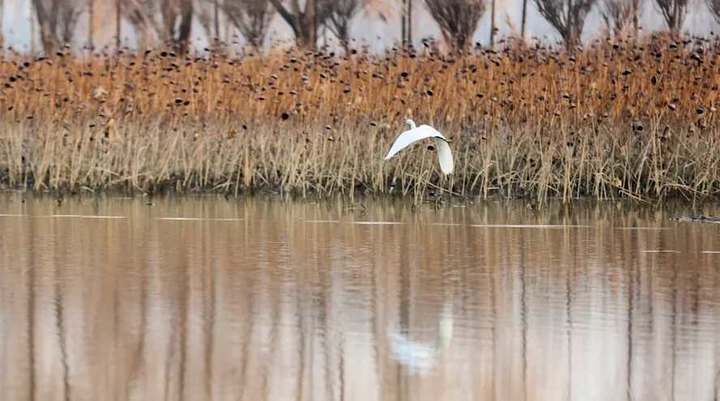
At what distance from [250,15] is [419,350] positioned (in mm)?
34277

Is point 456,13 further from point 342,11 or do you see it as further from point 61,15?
point 61,15

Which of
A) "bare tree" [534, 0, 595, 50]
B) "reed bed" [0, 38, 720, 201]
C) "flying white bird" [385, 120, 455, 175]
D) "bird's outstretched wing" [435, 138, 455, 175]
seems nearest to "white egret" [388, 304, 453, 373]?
"flying white bird" [385, 120, 455, 175]

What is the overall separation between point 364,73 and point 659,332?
9368 mm

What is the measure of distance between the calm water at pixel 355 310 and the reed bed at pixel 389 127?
8.35 ft

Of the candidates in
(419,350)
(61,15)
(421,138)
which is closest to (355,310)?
(419,350)

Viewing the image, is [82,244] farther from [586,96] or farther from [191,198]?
[586,96]

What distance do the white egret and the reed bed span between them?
738 centimetres

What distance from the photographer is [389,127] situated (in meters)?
14.4

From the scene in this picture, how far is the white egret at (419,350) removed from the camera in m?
5.63

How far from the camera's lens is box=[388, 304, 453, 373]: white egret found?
5633 millimetres

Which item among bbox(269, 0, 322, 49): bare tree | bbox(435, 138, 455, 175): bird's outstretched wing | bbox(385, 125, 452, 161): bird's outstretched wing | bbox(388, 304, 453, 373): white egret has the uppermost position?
bbox(269, 0, 322, 49): bare tree

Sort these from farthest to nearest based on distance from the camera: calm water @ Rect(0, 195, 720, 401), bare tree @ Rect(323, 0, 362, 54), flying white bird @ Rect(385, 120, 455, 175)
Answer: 1. bare tree @ Rect(323, 0, 362, 54)
2. flying white bird @ Rect(385, 120, 455, 175)
3. calm water @ Rect(0, 195, 720, 401)

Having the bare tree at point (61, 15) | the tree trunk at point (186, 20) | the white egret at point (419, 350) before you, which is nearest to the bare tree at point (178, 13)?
the tree trunk at point (186, 20)

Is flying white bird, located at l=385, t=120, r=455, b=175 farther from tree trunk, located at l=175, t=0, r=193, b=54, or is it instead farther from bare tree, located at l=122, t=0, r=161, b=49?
tree trunk, located at l=175, t=0, r=193, b=54
